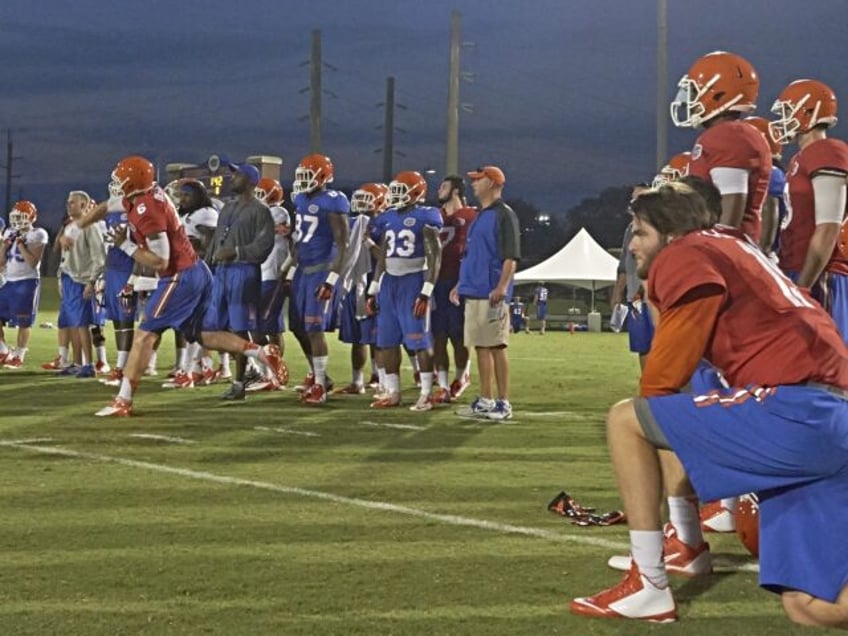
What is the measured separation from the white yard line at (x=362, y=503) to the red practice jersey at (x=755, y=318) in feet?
5.71

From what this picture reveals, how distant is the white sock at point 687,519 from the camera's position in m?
4.98

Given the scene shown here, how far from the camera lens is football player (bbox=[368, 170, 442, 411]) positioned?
11281 mm

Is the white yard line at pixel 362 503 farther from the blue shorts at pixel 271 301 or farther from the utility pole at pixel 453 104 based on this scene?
the utility pole at pixel 453 104

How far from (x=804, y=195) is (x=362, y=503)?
296 cm

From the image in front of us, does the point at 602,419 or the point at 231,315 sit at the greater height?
the point at 231,315

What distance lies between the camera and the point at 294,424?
1002 centimetres

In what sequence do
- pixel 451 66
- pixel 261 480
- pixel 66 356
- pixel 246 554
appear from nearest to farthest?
1. pixel 246 554
2. pixel 261 480
3. pixel 66 356
4. pixel 451 66

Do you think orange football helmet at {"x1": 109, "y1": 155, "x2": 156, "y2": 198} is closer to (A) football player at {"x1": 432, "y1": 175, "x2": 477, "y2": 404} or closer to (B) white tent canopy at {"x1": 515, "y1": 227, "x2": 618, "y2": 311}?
(A) football player at {"x1": 432, "y1": 175, "x2": 477, "y2": 404}

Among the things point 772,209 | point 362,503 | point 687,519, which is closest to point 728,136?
point 772,209

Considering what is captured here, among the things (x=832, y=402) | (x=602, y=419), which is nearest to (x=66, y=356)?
(x=602, y=419)

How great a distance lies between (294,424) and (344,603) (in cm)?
562

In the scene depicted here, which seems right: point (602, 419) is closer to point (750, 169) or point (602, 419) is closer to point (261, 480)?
point (261, 480)

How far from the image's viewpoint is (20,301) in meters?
16.1

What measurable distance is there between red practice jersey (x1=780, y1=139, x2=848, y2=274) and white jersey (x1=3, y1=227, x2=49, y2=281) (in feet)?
38.7
